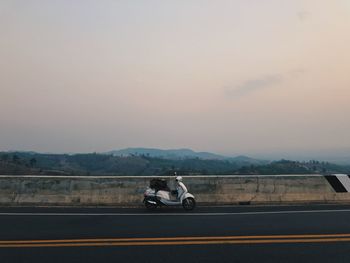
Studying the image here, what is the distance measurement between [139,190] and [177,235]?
19.4 ft

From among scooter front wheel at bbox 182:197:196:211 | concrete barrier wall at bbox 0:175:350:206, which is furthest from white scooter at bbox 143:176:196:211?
concrete barrier wall at bbox 0:175:350:206

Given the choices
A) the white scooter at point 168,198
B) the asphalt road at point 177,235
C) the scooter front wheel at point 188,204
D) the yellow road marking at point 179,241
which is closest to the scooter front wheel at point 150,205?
the white scooter at point 168,198

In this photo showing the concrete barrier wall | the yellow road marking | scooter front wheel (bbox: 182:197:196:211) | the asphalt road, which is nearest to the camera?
the asphalt road

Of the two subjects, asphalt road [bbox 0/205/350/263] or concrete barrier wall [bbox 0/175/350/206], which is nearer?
asphalt road [bbox 0/205/350/263]

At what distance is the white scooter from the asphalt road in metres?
0.39

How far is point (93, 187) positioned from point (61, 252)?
724 centimetres

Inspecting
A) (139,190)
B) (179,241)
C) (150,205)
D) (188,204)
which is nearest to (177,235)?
(179,241)

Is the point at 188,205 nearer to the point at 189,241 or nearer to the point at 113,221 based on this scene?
the point at 113,221

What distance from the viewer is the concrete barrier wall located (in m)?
14.4

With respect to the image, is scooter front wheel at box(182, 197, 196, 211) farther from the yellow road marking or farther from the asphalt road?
the yellow road marking

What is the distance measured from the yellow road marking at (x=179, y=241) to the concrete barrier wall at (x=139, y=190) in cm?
602

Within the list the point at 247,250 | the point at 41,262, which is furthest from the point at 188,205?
the point at 41,262

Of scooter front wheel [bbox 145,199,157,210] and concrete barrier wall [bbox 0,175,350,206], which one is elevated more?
concrete barrier wall [bbox 0,175,350,206]

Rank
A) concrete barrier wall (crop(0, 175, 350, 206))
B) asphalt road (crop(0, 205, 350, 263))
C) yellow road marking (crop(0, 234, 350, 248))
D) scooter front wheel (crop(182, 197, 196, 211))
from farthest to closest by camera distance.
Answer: concrete barrier wall (crop(0, 175, 350, 206)), scooter front wheel (crop(182, 197, 196, 211)), yellow road marking (crop(0, 234, 350, 248)), asphalt road (crop(0, 205, 350, 263))
